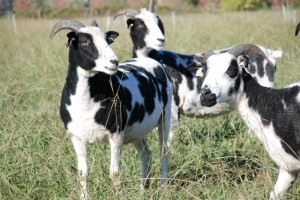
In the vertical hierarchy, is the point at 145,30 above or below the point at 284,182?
above

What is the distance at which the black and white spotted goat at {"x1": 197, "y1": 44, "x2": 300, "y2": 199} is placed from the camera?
511cm

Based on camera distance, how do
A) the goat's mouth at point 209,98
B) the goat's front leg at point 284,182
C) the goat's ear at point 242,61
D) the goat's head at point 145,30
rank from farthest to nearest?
the goat's head at point 145,30
the goat's ear at point 242,61
the goat's mouth at point 209,98
the goat's front leg at point 284,182

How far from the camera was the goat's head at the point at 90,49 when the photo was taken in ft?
18.0

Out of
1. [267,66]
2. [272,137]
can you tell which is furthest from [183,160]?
[267,66]

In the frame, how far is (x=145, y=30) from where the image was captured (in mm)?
8234

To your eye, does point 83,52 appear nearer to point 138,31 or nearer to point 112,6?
point 138,31

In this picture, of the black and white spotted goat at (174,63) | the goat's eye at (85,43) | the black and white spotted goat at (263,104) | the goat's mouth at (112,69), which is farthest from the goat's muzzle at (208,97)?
the black and white spotted goat at (174,63)

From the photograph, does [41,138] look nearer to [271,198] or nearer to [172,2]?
[271,198]

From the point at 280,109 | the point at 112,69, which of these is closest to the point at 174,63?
the point at 112,69

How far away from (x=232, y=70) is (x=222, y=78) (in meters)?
0.13

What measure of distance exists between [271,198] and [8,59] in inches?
393

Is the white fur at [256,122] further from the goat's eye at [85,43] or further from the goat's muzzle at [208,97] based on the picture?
the goat's eye at [85,43]

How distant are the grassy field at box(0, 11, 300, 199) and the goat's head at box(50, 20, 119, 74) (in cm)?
79

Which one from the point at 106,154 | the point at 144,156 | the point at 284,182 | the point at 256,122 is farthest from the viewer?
the point at 144,156
